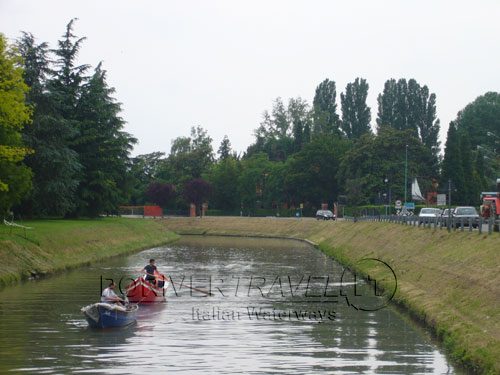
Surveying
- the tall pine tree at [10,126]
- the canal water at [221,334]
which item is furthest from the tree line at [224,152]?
the canal water at [221,334]

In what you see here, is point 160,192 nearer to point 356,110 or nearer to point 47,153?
point 356,110

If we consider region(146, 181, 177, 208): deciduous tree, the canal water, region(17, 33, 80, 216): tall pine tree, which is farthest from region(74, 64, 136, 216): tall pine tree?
region(146, 181, 177, 208): deciduous tree

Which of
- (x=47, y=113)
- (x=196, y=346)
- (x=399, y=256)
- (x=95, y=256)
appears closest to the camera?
(x=196, y=346)

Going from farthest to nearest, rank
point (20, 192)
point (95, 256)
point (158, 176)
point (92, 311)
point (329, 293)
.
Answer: point (158, 176) < point (95, 256) < point (20, 192) < point (329, 293) < point (92, 311)

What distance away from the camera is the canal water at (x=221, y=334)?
17672mm

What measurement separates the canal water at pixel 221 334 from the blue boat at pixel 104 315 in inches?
12.4

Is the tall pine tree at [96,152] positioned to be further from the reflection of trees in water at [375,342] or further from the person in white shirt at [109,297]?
the reflection of trees in water at [375,342]

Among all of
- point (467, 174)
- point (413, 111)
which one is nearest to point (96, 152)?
point (467, 174)

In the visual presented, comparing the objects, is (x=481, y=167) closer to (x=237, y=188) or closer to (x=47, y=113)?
(x=237, y=188)

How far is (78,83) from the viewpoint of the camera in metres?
74.6

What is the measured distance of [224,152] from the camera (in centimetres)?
17712

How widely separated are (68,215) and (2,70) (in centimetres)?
3443

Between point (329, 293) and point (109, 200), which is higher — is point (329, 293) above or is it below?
below

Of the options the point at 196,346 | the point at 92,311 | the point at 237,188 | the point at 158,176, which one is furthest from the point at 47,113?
the point at 158,176
